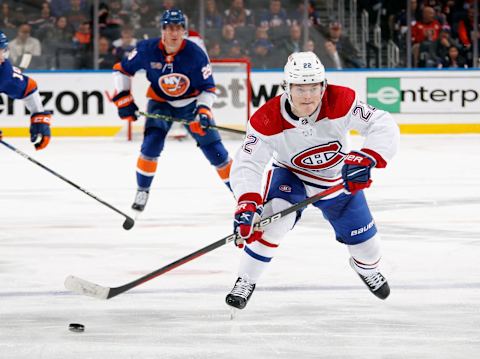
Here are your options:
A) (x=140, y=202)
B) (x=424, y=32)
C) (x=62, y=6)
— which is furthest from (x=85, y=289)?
(x=424, y=32)

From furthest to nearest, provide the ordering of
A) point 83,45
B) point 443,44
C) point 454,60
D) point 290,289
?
point 443,44
point 454,60
point 83,45
point 290,289

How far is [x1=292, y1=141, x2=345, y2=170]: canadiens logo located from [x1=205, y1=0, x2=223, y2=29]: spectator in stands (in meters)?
7.84

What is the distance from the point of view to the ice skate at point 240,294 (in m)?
3.30

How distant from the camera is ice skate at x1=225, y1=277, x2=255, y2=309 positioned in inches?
130

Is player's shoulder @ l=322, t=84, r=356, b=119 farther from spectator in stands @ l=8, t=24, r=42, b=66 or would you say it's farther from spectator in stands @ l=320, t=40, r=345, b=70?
spectator in stands @ l=320, t=40, r=345, b=70

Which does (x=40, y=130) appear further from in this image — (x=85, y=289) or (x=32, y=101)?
(x=85, y=289)

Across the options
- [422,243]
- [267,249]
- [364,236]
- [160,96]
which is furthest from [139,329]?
[160,96]

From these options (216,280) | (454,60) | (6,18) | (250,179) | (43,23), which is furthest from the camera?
(454,60)

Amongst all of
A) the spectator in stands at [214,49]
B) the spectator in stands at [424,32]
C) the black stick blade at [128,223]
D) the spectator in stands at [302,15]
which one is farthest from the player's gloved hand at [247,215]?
the spectator in stands at [424,32]

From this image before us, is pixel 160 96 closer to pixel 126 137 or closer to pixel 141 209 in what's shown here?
pixel 141 209

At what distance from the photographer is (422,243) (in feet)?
15.5

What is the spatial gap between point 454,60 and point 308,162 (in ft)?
27.8

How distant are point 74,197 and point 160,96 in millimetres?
971

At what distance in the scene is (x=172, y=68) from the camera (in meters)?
5.85
